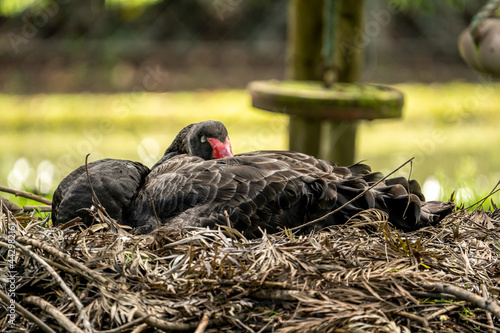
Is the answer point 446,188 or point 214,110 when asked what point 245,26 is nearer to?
point 214,110

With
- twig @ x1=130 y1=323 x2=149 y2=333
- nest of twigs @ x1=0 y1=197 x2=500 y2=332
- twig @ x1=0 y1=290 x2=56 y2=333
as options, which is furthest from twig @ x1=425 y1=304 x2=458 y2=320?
twig @ x1=0 y1=290 x2=56 y2=333

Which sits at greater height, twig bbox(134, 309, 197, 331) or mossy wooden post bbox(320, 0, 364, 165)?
mossy wooden post bbox(320, 0, 364, 165)

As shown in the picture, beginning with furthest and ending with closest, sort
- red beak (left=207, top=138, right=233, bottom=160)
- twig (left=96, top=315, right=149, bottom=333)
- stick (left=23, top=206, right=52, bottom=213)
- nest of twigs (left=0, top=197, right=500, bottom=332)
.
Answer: red beak (left=207, top=138, right=233, bottom=160)
stick (left=23, top=206, right=52, bottom=213)
nest of twigs (left=0, top=197, right=500, bottom=332)
twig (left=96, top=315, right=149, bottom=333)

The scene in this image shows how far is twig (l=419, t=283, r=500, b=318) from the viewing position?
190 centimetres

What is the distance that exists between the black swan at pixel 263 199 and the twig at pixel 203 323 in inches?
25.9

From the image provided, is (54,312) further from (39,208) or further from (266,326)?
(39,208)

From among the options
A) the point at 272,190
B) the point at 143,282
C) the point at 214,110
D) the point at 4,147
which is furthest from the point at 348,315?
the point at 214,110

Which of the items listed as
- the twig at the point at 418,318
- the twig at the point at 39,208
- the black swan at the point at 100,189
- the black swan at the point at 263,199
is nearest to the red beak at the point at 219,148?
the black swan at the point at 100,189

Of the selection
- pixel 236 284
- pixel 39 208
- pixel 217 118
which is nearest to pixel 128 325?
pixel 236 284

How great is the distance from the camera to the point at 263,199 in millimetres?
2703

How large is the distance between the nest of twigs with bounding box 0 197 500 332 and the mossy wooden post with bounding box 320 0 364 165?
1.89 meters

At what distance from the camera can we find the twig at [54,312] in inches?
75.2

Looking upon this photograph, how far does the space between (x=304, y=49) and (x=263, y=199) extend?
222 centimetres

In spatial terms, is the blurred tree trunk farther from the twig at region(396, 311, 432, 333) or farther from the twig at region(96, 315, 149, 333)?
the twig at region(96, 315, 149, 333)
